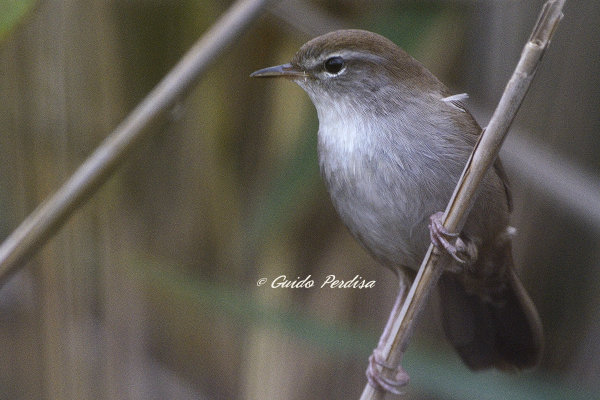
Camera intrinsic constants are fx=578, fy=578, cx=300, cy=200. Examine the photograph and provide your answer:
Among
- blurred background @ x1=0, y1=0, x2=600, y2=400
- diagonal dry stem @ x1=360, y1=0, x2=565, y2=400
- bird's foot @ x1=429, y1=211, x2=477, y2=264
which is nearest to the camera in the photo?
diagonal dry stem @ x1=360, y1=0, x2=565, y2=400

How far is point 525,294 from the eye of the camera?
120 centimetres

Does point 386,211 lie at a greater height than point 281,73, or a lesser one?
lesser

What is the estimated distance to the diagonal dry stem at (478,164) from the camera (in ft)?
2.38

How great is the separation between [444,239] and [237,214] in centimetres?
51

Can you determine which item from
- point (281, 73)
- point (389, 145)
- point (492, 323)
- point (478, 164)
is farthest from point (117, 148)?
point (492, 323)

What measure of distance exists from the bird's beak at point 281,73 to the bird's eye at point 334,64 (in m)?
0.04

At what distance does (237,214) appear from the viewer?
1249 millimetres

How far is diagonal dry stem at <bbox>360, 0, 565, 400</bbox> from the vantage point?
28.6 inches

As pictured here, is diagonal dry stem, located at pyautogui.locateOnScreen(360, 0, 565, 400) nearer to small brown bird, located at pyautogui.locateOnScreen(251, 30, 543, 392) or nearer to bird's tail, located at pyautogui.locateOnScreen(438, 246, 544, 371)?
small brown bird, located at pyautogui.locateOnScreen(251, 30, 543, 392)

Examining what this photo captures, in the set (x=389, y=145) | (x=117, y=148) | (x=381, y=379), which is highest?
(x=389, y=145)

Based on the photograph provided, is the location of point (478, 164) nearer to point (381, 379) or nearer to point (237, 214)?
point (381, 379)

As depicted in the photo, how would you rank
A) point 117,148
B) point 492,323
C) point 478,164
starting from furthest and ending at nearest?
1. point 492,323
2. point 117,148
3. point 478,164

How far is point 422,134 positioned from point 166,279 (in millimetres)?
619

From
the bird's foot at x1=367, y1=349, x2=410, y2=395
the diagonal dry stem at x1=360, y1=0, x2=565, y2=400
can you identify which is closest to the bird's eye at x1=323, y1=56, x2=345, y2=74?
the diagonal dry stem at x1=360, y1=0, x2=565, y2=400
